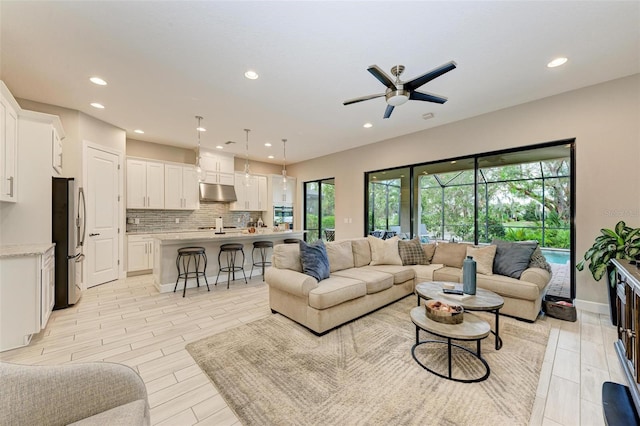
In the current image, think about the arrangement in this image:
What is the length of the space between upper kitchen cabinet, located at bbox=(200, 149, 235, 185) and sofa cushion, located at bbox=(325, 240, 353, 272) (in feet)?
13.7

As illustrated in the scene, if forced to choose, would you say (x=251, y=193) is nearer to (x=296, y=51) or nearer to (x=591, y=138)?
(x=296, y=51)

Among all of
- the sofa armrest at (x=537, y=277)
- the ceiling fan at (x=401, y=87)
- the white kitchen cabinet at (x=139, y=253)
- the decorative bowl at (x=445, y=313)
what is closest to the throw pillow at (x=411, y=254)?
the sofa armrest at (x=537, y=277)

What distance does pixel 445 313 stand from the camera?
213 cm

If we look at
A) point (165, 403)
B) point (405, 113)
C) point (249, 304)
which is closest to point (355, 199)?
point (405, 113)

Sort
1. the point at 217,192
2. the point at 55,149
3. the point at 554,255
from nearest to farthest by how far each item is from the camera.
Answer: the point at 55,149 → the point at 554,255 → the point at 217,192

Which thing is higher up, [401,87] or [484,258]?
[401,87]

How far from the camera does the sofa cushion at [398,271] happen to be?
145 inches

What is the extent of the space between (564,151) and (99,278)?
798 centimetres

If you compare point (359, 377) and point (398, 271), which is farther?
point (398, 271)

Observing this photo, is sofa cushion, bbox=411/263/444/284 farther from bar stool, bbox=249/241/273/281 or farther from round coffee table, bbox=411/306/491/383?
bar stool, bbox=249/241/273/281

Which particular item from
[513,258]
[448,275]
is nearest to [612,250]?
[513,258]

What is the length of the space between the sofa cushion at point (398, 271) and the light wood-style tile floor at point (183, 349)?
167cm

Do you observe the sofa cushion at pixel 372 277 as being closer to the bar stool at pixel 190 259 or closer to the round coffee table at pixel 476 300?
the round coffee table at pixel 476 300

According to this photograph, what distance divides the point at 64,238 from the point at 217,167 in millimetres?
3665
